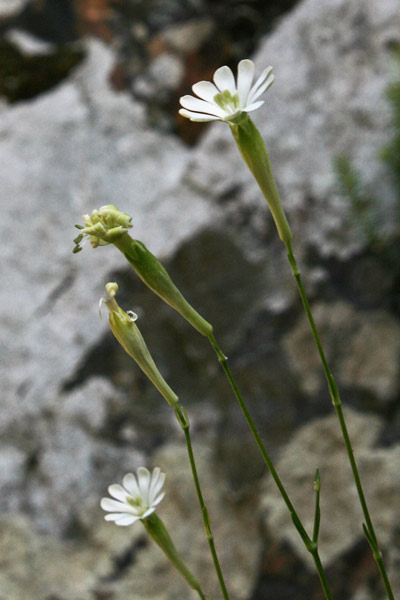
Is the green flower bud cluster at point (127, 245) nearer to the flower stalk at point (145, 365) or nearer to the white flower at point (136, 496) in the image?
the flower stalk at point (145, 365)

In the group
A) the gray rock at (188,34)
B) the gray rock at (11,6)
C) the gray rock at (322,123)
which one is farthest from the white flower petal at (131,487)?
the gray rock at (11,6)

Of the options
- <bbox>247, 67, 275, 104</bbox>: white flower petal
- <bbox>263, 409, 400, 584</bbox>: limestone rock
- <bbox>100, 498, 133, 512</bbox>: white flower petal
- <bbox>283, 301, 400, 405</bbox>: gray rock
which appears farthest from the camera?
<bbox>283, 301, 400, 405</bbox>: gray rock

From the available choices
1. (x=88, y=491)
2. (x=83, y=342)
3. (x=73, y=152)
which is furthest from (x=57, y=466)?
(x=73, y=152)

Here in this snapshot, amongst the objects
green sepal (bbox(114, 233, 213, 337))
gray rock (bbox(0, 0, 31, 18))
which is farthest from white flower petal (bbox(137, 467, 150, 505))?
gray rock (bbox(0, 0, 31, 18))

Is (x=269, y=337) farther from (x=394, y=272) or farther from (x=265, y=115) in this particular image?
(x=265, y=115)

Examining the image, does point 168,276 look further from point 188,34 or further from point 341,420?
point 188,34

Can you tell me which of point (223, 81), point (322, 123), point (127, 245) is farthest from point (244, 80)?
point (322, 123)

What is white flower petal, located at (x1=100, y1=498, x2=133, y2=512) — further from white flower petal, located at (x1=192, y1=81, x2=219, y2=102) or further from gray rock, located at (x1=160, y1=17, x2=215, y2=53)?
gray rock, located at (x1=160, y1=17, x2=215, y2=53)
